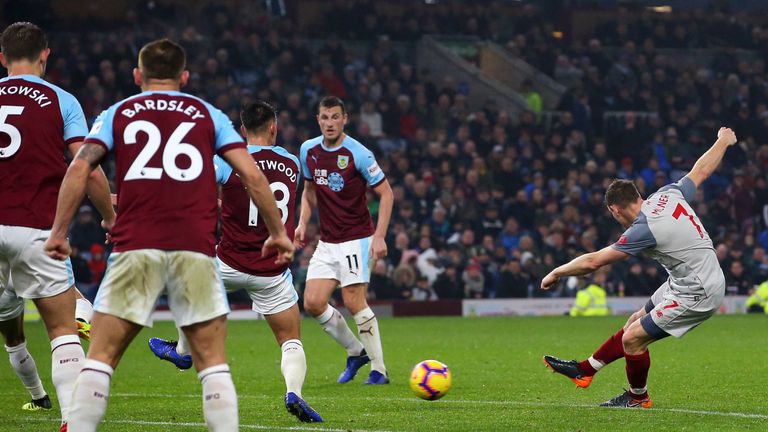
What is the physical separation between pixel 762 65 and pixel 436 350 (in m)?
21.5

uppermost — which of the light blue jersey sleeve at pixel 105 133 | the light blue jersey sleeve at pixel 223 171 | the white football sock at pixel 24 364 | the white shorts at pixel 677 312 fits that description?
the light blue jersey sleeve at pixel 105 133

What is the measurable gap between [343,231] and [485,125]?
17559 mm

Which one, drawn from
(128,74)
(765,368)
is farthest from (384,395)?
(128,74)

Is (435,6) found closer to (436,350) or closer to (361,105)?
(361,105)

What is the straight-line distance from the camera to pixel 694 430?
24.6 ft

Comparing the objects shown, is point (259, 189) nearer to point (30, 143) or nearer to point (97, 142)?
point (97, 142)

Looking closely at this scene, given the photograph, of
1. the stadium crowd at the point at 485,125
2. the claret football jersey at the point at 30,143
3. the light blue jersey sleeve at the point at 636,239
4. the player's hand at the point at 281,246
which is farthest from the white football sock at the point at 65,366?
the stadium crowd at the point at 485,125

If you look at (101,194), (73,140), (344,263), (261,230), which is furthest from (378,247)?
(101,194)

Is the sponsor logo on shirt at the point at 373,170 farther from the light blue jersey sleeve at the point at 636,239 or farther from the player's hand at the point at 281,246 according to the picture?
the player's hand at the point at 281,246

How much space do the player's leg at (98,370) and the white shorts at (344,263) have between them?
17.2 feet

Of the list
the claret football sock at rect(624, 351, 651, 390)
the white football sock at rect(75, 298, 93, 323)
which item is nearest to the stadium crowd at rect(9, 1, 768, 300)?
the white football sock at rect(75, 298, 93, 323)

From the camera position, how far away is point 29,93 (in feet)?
23.1

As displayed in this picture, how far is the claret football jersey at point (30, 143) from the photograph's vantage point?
7.01m

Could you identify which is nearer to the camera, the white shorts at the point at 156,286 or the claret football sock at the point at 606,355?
the white shorts at the point at 156,286
